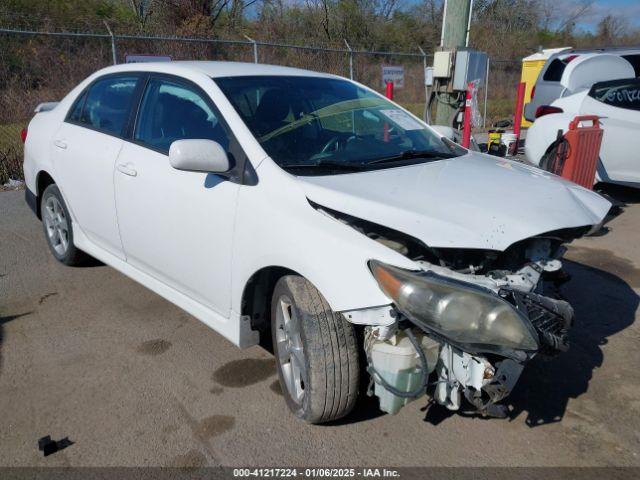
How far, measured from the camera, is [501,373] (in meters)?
2.40

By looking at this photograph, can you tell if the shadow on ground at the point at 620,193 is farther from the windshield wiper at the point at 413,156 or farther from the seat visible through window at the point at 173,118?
the seat visible through window at the point at 173,118

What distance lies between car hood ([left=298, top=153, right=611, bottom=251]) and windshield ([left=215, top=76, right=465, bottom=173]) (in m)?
0.24

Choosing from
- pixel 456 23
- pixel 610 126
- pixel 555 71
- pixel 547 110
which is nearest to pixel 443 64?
pixel 456 23

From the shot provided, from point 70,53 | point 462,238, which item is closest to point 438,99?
point 462,238

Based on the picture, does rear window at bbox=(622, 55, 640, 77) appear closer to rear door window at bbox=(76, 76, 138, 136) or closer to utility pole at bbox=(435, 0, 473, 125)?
utility pole at bbox=(435, 0, 473, 125)

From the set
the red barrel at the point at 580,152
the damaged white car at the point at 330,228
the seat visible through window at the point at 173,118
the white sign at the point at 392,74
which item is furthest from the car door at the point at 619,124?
the seat visible through window at the point at 173,118

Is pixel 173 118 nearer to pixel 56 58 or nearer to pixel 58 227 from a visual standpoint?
pixel 58 227

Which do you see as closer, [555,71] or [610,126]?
[610,126]

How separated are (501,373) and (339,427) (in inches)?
35.4

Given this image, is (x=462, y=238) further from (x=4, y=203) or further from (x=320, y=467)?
(x=4, y=203)

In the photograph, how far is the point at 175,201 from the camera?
10.6 ft

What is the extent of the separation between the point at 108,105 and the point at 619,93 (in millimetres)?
6228

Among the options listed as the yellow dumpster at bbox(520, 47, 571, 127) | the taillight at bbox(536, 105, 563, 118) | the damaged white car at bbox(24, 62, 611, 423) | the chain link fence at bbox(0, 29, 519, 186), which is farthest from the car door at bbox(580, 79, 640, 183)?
the yellow dumpster at bbox(520, 47, 571, 127)

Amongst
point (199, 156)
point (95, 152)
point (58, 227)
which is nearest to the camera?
point (199, 156)
